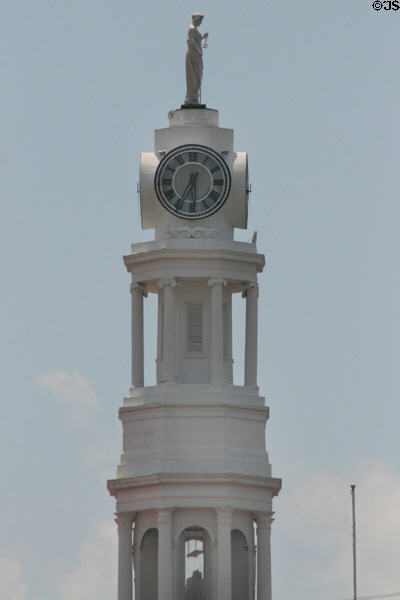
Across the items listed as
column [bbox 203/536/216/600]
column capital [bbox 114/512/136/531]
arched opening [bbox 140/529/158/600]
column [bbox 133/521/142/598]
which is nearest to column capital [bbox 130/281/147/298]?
column capital [bbox 114/512/136/531]

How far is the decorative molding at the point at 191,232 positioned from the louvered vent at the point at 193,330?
257 cm

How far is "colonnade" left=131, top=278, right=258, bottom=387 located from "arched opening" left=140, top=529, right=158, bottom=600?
549 cm

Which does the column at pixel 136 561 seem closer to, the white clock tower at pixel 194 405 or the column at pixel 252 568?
the white clock tower at pixel 194 405

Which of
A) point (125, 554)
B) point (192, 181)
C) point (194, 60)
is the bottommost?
point (125, 554)

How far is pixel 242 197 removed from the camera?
394 feet

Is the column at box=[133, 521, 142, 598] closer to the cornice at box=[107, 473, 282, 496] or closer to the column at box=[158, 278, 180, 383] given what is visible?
the cornice at box=[107, 473, 282, 496]

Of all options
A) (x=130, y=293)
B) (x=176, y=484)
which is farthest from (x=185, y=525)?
(x=130, y=293)

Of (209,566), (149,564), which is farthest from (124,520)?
(209,566)

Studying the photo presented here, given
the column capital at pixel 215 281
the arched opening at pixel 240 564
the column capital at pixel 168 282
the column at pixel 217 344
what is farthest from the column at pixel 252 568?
the column capital at pixel 168 282

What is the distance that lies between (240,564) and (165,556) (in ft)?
10.7

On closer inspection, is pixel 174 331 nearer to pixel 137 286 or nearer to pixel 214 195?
pixel 137 286

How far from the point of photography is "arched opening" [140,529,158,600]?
11819 centimetres

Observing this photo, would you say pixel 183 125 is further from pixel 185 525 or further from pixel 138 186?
pixel 185 525

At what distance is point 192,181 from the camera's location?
394 ft
